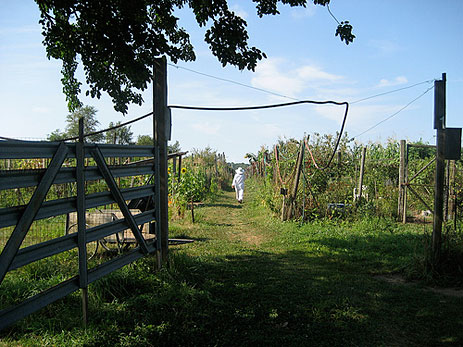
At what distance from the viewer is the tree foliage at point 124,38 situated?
621 centimetres

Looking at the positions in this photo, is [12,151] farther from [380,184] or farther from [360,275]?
[380,184]

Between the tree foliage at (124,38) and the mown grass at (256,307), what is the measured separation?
3489mm

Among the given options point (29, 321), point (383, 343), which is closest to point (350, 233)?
point (383, 343)

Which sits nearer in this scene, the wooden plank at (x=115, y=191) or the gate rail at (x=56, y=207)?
the gate rail at (x=56, y=207)

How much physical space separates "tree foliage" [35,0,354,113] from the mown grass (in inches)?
137

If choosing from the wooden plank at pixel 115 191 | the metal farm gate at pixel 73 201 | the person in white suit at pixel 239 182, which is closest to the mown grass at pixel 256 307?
the metal farm gate at pixel 73 201

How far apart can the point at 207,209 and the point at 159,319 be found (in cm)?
990

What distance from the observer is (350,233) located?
872cm

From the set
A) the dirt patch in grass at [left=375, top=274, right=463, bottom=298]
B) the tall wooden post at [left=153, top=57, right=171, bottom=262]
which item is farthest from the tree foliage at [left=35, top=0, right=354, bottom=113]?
the dirt patch in grass at [left=375, top=274, right=463, bottom=298]

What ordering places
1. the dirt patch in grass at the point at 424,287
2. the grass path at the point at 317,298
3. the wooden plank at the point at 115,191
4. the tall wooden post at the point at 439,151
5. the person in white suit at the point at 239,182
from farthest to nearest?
the person in white suit at the point at 239,182 < the tall wooden post at the point at 439,151 < the dirt patch in grass at the point at 424,287 < the wooden plank at the point at 115,191 < the grass path at the point at 317,298

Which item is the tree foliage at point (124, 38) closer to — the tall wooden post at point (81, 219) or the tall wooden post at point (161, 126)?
the tall wooden post at point (161, 126)

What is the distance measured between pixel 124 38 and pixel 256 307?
190 inches

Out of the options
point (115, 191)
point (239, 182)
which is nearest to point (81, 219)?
point (115, 191)

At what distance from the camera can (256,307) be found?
4.33 m
